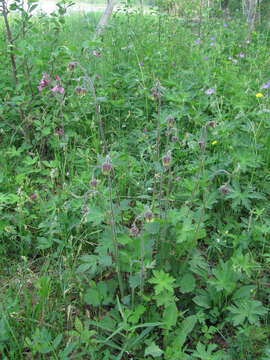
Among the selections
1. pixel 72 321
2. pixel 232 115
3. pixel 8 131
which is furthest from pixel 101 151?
pixel 72 321

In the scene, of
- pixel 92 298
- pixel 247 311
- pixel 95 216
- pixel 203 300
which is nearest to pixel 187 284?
pixel 203 300

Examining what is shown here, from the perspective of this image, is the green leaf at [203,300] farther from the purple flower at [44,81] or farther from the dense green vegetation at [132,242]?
the purple flower at [44,81]

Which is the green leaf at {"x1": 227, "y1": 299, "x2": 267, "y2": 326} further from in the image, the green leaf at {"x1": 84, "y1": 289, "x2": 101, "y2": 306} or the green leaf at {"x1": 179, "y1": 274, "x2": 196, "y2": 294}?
the green leaf at {"x1": 84, "y1": 289, "x2": 101, "y2": 306}

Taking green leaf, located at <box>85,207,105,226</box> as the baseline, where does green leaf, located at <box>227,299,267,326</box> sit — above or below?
below

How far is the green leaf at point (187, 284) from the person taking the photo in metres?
1.53

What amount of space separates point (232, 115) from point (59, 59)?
5.64 feet

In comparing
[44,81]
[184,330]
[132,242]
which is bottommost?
[184,330]

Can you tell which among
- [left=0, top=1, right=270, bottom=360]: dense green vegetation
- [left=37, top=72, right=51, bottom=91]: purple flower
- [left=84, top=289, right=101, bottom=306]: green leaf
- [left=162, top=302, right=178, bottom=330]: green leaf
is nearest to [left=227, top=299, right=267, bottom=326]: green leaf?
[left=0, top=1, right=270, bottom=360]: dense green vegetation

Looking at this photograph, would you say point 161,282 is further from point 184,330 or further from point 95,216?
point 95,216

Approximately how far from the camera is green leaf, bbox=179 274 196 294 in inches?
60.1

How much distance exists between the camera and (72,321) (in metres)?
1.52

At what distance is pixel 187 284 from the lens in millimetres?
1546

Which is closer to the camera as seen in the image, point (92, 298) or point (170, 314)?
point (170, 314)

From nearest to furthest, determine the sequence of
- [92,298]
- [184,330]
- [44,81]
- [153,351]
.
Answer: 1. [153,351]
2. [184,330]
3. [92,298]
4. [44,81]
